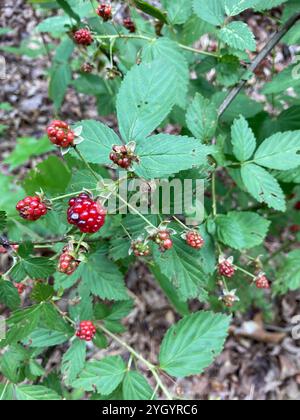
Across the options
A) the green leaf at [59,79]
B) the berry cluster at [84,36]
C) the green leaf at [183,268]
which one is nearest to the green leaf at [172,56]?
the berry cluster at [84,36]

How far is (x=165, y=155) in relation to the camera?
0.97m

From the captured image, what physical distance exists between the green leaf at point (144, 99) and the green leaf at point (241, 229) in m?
0.44

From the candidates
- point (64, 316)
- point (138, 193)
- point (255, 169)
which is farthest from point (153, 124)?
point (64, 316)

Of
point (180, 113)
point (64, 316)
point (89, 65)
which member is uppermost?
point (89, 65)

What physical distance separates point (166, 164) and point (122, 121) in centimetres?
16

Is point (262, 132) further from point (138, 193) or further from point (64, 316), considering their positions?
point (64, 316)

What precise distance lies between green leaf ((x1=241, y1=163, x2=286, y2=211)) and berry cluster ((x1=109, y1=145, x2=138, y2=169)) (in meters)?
0.47

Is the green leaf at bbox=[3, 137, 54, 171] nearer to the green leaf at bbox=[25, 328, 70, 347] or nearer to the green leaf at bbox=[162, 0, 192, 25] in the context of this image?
the green leaf at bbox=[162, 0, 192, 25]

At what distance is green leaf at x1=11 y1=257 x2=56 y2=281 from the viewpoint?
112 cm

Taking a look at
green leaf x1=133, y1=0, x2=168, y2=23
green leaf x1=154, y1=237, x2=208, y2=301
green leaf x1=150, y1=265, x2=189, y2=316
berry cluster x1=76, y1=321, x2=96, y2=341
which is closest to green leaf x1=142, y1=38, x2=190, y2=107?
green leaf x1=133, y1=0, x2=168, y2=23

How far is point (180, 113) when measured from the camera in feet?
5.80

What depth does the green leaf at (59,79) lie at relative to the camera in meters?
2.17

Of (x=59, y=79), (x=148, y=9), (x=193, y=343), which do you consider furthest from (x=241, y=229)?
(x=59, y=79)
